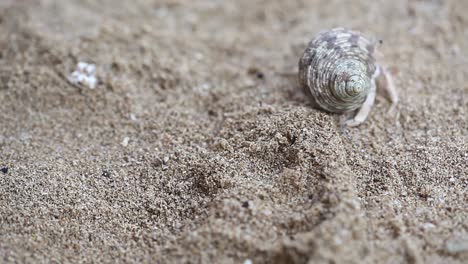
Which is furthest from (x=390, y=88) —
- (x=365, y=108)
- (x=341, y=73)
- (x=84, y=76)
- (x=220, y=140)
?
(x=84, y=76)

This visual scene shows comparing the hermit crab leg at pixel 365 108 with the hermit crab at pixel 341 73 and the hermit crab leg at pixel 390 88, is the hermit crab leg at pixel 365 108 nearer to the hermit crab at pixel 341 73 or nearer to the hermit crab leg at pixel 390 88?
the hermit crab at pixel 341 73

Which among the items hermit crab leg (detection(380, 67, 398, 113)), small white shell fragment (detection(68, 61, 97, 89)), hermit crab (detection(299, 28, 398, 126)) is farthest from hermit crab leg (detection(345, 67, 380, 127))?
small white shell fragment (detection(68, 61, 97, 89))

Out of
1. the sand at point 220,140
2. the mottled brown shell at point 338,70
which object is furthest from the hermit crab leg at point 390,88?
the mottled brown shell at point 338,70

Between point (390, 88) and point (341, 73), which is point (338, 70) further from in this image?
point (390, 88)

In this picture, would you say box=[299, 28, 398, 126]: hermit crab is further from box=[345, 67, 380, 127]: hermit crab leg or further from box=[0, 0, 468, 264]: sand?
box=[0, 0, 468, 264]: sand

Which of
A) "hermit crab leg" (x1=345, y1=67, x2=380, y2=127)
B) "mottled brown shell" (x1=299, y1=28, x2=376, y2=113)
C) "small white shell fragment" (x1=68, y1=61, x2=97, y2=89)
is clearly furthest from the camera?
"small white shell fragment" (x1=68, y1=61, x2=97, y2=89)

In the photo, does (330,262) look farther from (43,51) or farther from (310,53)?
(43,51)

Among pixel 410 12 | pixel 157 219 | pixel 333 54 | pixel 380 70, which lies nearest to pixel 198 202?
pixel 157 219
